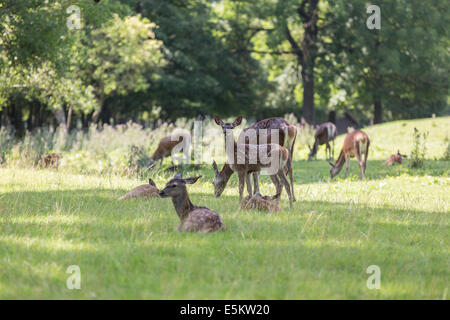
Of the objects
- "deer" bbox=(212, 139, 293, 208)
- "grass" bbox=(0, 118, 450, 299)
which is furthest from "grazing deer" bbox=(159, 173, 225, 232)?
"deer" bbox=(212, 139, 293, 208)

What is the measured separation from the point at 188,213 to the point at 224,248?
1157 mm

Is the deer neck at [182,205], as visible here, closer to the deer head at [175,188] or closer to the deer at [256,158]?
the deer head at [175,188]

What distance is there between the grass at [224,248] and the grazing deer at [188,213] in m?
0.19

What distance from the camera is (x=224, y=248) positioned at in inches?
230

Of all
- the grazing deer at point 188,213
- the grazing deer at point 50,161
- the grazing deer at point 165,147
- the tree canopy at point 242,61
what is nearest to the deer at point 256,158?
the grazing deer at point 188,213

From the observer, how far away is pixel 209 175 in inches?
543

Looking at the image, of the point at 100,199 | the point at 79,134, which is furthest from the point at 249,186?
the point at 79,134

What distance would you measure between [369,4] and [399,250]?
1154 inches

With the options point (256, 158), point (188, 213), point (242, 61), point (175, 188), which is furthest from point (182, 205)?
point (242, 61)

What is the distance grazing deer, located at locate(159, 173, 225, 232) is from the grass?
188 millimetres

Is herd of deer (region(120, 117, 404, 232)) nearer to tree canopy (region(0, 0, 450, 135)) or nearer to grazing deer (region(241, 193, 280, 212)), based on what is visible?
grazing deer (region(241, 193, 280, 212))

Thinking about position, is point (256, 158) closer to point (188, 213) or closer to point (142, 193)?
point (188, 213)

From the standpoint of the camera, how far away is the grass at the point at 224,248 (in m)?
4.75
